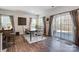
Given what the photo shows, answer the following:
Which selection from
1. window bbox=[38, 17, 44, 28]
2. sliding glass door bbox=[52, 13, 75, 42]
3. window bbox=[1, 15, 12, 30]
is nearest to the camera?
sliding glass door bbox=[52, 13, 75, 42]

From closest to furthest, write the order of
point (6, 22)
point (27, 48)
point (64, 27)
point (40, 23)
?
point (27, 48) → point (64, 27) → point (6, 22) → point (40, 23)

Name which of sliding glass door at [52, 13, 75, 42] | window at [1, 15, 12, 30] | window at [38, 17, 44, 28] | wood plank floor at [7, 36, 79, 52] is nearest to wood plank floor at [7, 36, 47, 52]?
wood plank floor at [7, 36, 79, 52]

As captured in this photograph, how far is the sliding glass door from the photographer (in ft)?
19.8

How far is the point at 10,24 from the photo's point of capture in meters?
8.72

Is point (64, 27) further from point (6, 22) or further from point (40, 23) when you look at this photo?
Result: point (6, 22)

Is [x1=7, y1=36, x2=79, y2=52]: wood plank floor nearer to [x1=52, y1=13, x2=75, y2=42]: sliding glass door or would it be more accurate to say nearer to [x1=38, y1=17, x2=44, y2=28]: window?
[x1=52, y1=13, x2=75, y2=42]: sliding glass door

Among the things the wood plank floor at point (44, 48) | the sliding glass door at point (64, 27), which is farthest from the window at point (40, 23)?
the wood plank floor at point (44, 48)

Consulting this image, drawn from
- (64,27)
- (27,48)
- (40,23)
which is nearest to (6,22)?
(40,23)

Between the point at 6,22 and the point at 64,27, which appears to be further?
the point at 6,22

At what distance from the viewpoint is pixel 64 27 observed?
22.0 feet

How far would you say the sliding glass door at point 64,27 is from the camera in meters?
6.02

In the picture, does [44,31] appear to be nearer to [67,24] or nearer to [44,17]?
[44,17]
